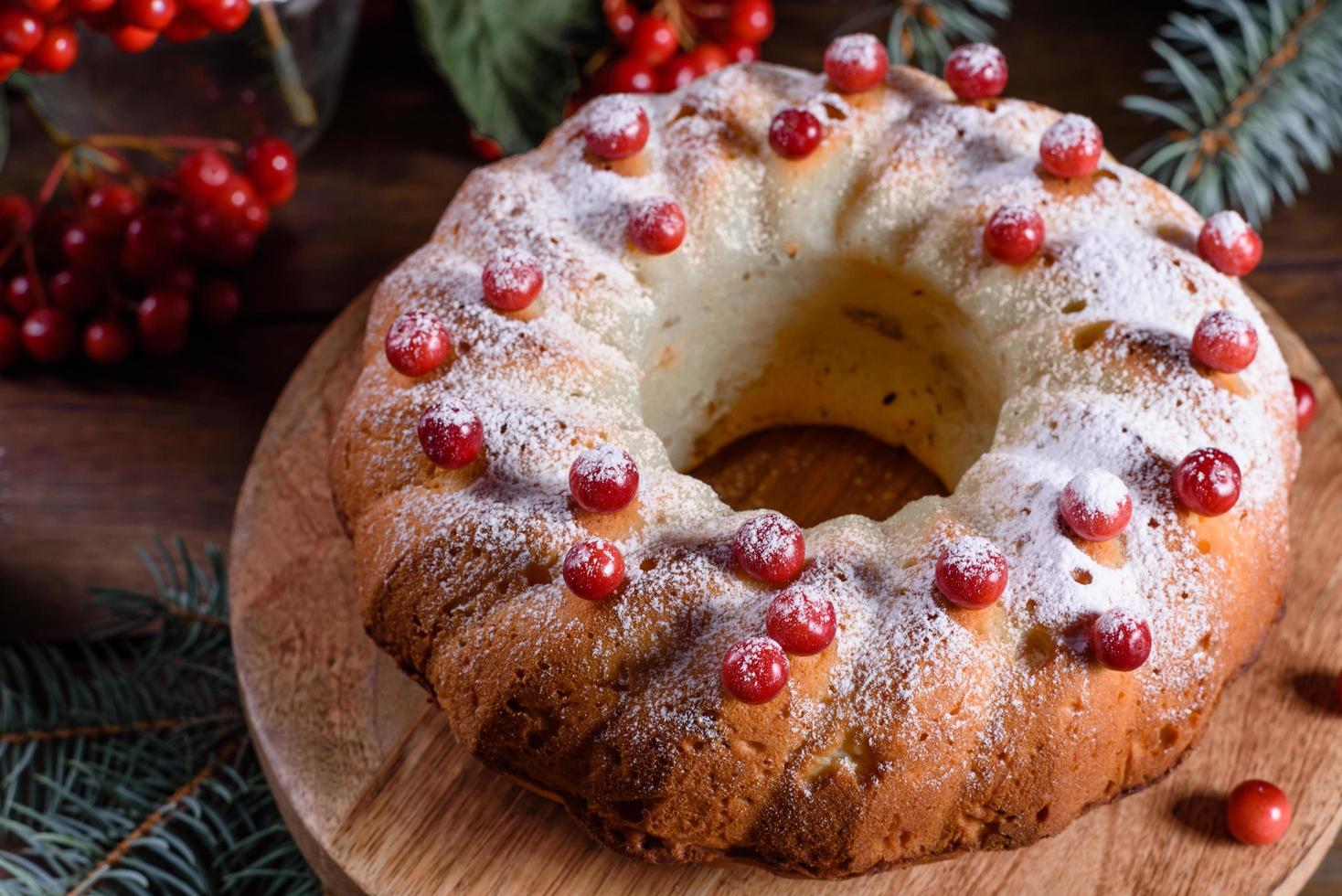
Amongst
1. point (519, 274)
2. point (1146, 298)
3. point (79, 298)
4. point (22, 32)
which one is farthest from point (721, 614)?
point (79, 298)

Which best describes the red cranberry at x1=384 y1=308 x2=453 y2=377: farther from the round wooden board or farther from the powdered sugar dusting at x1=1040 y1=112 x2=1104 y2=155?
the powdered sugar dusting at x1=1040 y1=112 x2=1104 y2=155

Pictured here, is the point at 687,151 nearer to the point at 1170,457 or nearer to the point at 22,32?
the point at 1170,457

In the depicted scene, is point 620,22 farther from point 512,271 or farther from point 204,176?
point 512,271

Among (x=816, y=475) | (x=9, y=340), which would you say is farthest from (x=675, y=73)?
(x=9, y=340)

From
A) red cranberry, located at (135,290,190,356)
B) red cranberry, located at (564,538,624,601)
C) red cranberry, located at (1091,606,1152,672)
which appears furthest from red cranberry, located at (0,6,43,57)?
red cranberry, located at (1091,606,1152,672)

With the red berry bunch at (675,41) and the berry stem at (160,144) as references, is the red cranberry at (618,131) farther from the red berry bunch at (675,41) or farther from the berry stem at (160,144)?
the berry stem at (160,144)

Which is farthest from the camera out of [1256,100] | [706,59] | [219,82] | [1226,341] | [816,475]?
[219,82]

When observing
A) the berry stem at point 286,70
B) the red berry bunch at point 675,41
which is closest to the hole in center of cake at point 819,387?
the red berry bunch at point 675,41
